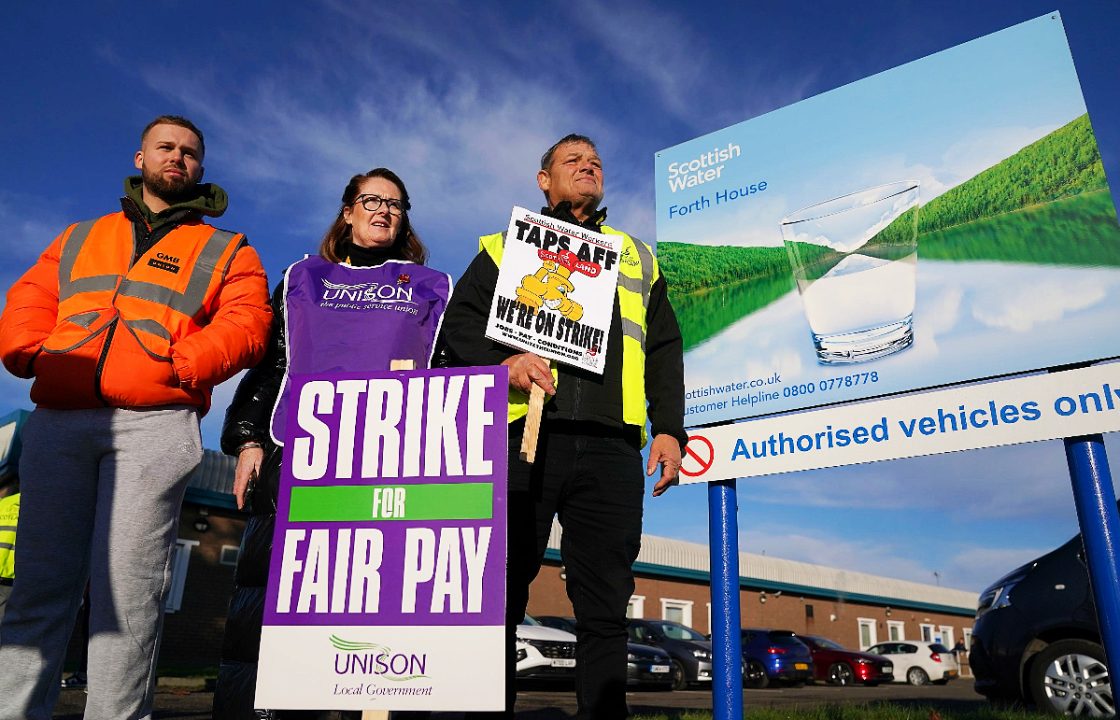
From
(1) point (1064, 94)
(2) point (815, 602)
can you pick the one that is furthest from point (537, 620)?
(2) point (815, 602)

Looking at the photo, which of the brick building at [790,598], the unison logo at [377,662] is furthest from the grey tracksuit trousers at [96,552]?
the brick building at [790,598]

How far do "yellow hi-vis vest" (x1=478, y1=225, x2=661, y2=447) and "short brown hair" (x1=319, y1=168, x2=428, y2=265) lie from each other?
0.33 metres

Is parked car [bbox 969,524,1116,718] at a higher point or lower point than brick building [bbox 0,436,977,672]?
lower

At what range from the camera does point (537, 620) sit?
1453cm

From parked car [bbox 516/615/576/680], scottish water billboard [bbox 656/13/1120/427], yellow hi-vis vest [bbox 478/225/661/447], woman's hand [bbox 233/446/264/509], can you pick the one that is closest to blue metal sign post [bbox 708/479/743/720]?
scottish water billboard [bbox 656/13/1120/427]

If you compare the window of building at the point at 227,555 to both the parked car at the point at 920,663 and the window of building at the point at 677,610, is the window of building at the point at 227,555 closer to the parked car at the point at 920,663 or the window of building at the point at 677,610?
the window of building at the point at 677,610

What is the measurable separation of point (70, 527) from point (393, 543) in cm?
102

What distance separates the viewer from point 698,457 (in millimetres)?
4387

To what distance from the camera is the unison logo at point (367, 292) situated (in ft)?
10.0

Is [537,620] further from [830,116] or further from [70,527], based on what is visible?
[70,527]

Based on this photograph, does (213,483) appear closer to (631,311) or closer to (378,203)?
(378,203)

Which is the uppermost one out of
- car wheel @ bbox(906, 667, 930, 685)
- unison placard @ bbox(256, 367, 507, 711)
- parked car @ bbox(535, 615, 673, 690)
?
unison placard @ bbox(256, 367, 507, 711)

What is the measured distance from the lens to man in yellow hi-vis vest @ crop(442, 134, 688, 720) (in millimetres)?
2631

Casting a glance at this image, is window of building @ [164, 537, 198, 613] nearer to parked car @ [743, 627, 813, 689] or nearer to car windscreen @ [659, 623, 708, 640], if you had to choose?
car windscreen @ [659, 623, 708, 640]
